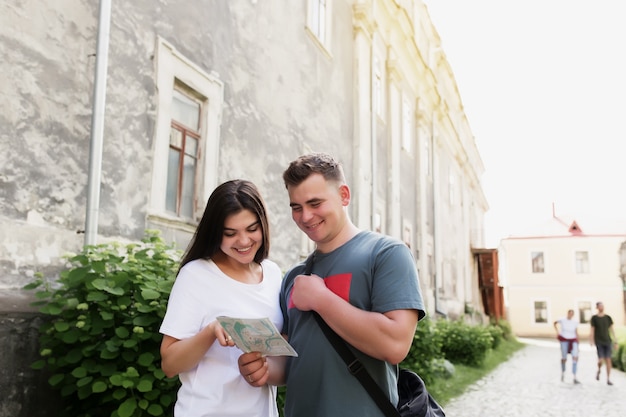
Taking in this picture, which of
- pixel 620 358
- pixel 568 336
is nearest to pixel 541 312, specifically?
pixel 620 358

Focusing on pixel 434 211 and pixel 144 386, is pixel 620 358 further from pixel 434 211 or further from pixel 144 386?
pixel 144 386

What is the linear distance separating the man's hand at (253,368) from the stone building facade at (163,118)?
2.62 meters

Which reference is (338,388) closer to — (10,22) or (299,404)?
(299,404)

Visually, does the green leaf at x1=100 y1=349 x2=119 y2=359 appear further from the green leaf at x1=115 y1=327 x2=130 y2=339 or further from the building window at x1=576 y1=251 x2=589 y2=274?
the building window at x1=576 y1=251 x2=589 y2=274

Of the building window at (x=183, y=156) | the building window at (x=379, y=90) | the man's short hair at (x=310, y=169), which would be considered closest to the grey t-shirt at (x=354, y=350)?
the man's short hair at (x=310, y=169)

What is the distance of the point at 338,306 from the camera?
2.16 metres

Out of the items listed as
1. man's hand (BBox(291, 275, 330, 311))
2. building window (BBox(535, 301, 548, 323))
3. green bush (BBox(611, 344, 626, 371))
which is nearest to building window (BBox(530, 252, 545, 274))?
building window (BBox(535, 301, 548, 323))

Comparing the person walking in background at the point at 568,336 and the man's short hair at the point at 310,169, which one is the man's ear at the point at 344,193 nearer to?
the man's short hair at the point at 310,169

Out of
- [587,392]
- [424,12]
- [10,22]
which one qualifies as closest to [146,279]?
[10,22]

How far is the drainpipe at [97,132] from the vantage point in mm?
5223

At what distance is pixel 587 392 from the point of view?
41.7ft

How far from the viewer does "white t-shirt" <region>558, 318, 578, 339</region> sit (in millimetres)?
14648

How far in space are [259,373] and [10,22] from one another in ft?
12.0

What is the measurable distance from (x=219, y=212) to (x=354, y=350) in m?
0.78
